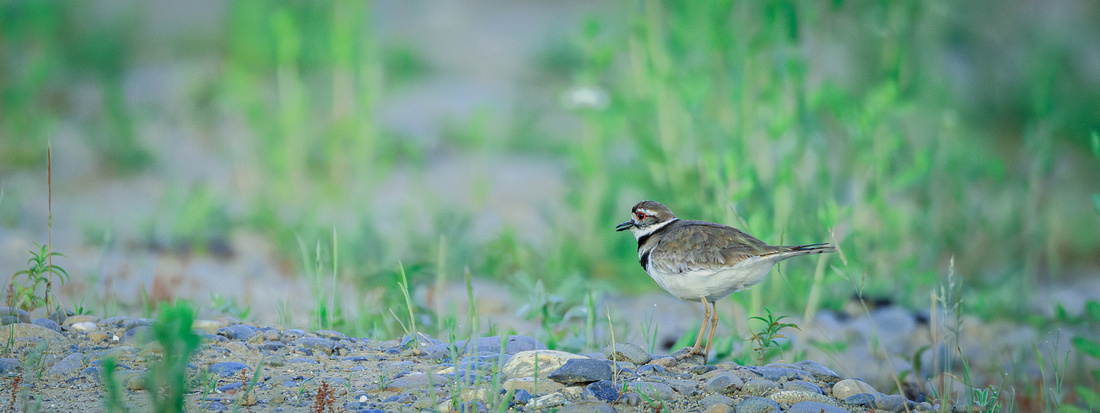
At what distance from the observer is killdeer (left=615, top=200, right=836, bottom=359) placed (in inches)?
120

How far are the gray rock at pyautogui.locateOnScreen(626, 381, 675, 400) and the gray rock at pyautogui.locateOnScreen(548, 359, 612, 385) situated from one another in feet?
0.32

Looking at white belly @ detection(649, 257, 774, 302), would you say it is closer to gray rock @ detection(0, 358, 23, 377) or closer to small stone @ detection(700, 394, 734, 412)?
small stone @ detection(700, 394, 734, 412)

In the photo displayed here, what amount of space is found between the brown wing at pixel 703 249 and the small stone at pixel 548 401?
752 mm

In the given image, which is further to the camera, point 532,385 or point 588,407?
point 532,385

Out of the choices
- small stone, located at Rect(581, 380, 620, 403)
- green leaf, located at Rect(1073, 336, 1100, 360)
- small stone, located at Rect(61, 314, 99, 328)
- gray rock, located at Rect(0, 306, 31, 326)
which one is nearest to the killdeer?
small stone, located at Rect(581, 380, 620, 403)

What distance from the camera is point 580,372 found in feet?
9.00

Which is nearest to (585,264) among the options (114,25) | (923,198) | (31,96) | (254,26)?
(923,198)

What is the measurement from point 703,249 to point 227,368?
1647 millimetres

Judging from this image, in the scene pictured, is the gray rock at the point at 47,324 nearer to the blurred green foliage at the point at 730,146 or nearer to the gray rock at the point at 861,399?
the blurred green foliage at the point at 730,146

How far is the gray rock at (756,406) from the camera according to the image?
2631 mm

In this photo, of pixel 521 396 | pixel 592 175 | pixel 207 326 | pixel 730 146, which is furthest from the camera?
pixel 592 175

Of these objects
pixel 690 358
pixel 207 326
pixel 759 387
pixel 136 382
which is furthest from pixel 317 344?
pixel 759 387

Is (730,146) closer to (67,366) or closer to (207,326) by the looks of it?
(207,326)

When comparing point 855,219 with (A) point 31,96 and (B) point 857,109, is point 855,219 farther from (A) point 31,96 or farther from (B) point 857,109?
(A) point 31,96
